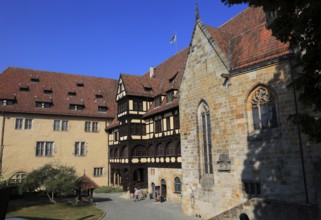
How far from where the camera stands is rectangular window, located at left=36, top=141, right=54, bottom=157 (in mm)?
34750

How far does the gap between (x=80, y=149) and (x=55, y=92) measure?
25.6 ft

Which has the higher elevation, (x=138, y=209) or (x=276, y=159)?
(x=276, y=159)

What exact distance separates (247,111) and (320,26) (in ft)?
33.0

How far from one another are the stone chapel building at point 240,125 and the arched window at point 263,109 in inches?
2.0

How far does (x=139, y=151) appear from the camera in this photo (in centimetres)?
3181

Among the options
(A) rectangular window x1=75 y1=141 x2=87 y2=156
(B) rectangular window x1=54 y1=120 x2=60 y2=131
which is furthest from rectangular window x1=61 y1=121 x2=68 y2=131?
(A) rectangular window x1=75 y1=141 x2=87 y2=156

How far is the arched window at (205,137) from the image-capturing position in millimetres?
19109

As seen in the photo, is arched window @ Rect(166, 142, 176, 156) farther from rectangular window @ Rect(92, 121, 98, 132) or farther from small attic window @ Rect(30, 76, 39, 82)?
small attic window @ Rect(30, 76, 39, 82)

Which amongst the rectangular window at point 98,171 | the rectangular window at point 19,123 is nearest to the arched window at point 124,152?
the rectangular window at point 98,171

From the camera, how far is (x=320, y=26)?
6.52 meters

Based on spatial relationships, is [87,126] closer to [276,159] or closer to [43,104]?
[43,104]

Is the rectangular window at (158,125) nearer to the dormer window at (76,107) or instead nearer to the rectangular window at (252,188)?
the dormer window at (76,107)

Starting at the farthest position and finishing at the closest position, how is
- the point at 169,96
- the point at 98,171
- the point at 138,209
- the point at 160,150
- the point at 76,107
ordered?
the point at 98,171 < the point at 76,107 < the point at 160,150 < the point at 169,96 < the point at 138,209

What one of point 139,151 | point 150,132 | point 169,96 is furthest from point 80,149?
point 169,96
